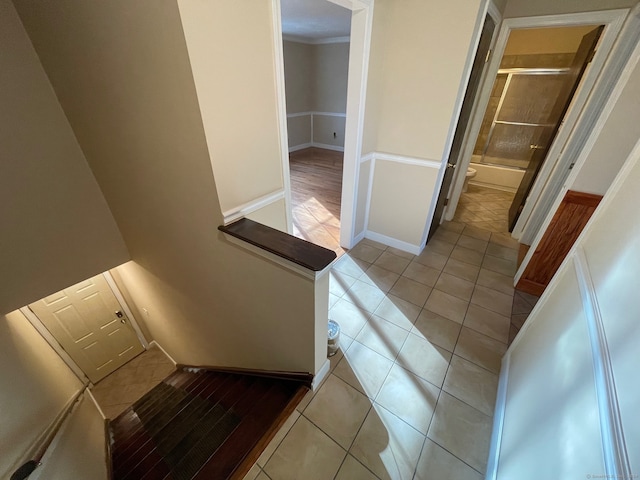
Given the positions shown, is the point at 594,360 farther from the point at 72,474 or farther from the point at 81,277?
the point at 81,277

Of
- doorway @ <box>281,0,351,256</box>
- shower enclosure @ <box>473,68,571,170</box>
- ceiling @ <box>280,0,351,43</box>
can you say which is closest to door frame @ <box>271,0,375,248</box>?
doorway @ <box>281,0,351,256</box>

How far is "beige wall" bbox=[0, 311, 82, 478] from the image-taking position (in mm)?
1365

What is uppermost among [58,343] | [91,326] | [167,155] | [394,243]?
[167,155]

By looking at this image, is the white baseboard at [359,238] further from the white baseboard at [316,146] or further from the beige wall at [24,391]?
the white baseboard at [316,146]

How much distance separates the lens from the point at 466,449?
1.29 m

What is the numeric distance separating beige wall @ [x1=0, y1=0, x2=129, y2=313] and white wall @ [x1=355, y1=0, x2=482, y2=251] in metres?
2.20

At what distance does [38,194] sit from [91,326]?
2.06m

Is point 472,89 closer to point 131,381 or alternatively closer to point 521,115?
point 521,115

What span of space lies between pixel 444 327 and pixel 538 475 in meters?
1.16

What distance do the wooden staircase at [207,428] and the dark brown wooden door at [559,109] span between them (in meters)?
3.22

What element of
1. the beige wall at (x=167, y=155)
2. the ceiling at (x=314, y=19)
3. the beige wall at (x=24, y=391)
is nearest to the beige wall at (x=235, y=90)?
the beige wall at (x=167, y=155)

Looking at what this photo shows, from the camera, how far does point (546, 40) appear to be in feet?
12.1

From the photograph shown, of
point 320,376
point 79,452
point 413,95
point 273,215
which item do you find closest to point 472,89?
point 413,95

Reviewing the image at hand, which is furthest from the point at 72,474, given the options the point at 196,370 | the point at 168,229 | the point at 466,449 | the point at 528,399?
the point at 528,399
